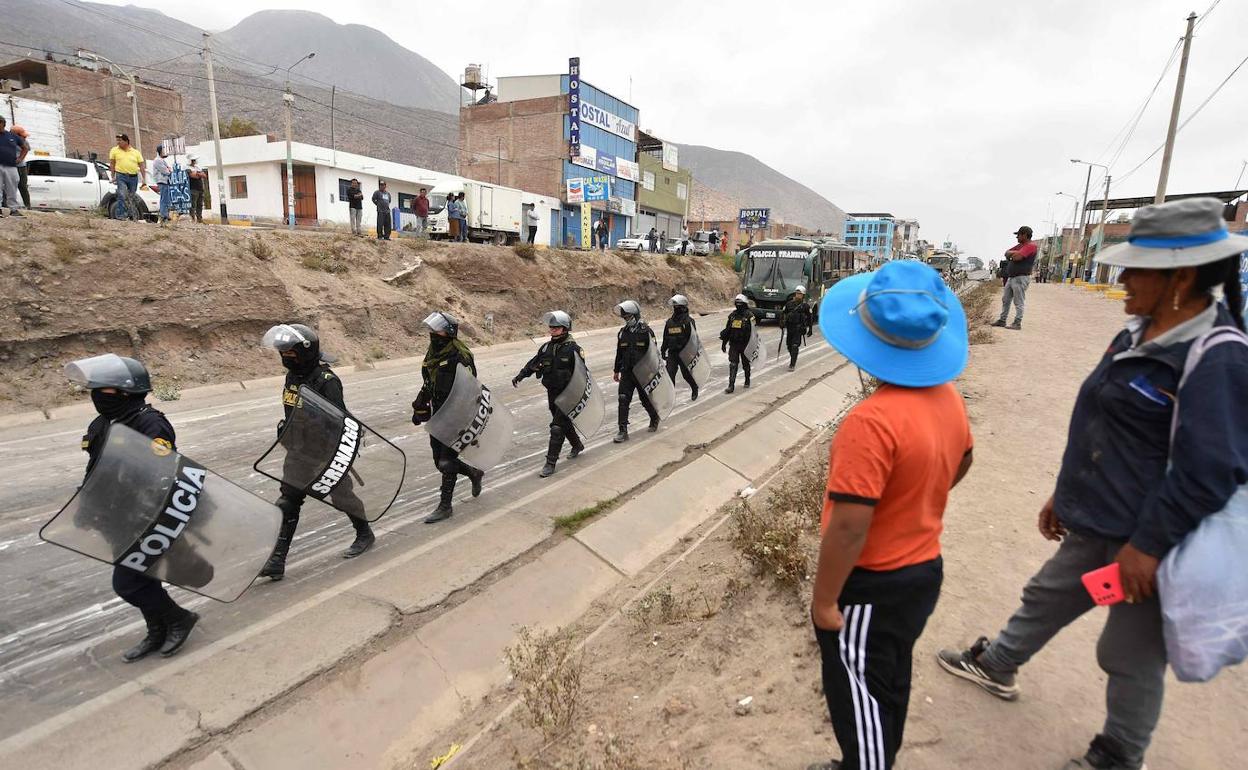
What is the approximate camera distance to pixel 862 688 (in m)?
1.90

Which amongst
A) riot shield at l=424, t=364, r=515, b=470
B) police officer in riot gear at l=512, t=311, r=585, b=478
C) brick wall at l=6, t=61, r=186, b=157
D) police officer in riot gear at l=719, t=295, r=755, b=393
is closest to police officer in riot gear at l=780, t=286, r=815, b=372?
police officer in riot gear at l=719, t=295, r=755, b=393

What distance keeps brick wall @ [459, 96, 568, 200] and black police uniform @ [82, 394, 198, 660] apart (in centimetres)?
4371

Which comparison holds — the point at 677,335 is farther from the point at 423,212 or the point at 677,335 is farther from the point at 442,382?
the point at 423,212

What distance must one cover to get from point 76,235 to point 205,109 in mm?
120010

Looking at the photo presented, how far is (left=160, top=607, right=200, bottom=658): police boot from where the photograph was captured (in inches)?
139

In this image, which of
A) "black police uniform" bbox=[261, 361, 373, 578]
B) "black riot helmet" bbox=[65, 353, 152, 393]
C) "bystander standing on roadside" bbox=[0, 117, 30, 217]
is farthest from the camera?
"bystander standing on roadside" bbox=[0, 117, 30, 217]

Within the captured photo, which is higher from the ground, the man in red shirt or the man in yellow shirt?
the man in yellow shirt

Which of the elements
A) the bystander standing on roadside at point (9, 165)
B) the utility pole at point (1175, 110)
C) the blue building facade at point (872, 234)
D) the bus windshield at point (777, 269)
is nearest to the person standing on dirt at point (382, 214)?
the bystander standing on roadside at point (9, 165)

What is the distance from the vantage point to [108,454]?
9.81 ft

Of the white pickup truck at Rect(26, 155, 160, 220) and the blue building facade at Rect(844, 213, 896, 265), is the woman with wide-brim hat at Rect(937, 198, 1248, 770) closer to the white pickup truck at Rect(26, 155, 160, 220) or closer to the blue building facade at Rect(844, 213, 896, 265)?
the white pickup truck at Rect(26, 155, 160, 220)

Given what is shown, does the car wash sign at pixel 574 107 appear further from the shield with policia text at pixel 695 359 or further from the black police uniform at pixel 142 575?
the black police uniform at pixel 142 575

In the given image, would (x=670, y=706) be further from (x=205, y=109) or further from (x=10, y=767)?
(x=205, y=109)

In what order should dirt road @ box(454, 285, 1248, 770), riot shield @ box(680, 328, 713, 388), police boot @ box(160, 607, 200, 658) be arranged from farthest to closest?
riot shield @ box(680, 328, 713, 388)
police boot @ box(160, 607, 200, 658)
dirt road @ box(454, 285, 1248, 770)

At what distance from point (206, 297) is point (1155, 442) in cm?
1392
